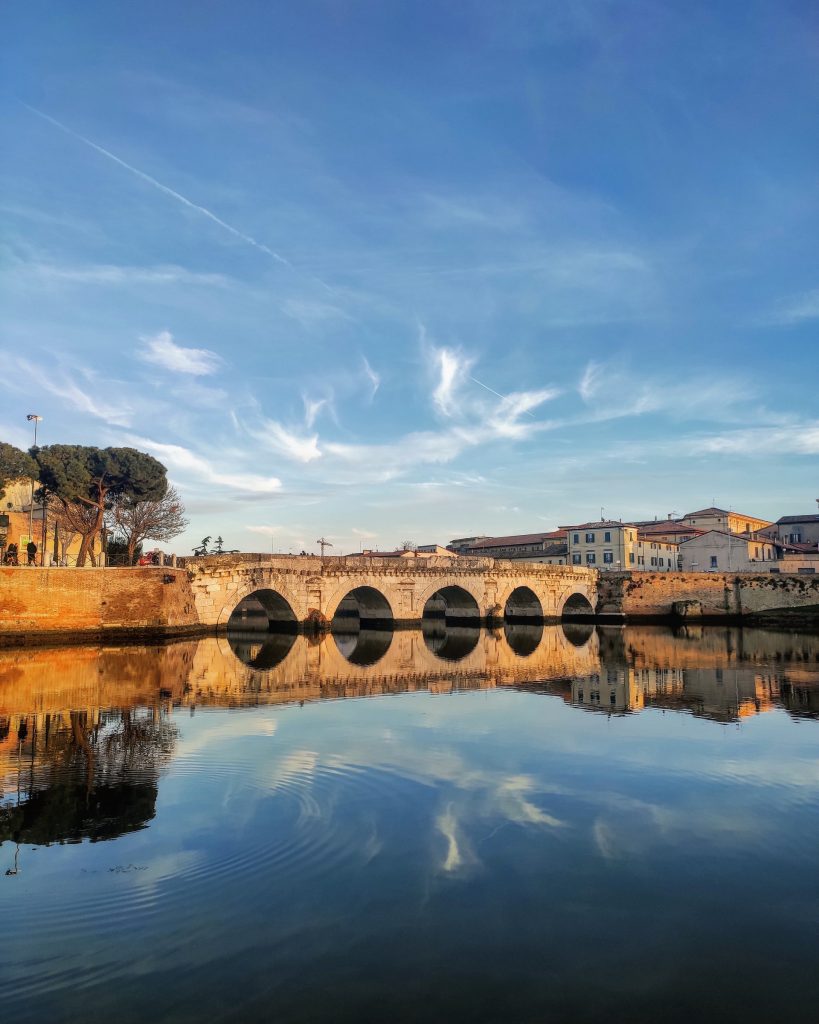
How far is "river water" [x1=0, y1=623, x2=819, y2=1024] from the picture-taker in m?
4.88

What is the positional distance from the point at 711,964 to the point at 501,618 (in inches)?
1838

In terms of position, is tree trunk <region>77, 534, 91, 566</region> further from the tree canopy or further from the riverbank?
the riverbank

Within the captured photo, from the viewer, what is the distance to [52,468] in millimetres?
37531

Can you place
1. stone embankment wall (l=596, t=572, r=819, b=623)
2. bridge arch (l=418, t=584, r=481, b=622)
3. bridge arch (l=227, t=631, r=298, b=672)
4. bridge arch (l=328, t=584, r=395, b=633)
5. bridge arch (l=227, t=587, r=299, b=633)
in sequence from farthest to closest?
stone embankment wall (l=596, t=572, r=819, b=623) → bridge arch (l=418, t=584, r=481, b=622) → bridge arch (l=328, t=584, r=395, b=633) → bridge arch (l=227, t=587, r=299, b=633) → bridge arch (l=227, t=631, r=298, b=672)

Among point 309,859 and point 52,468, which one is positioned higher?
point 52,468

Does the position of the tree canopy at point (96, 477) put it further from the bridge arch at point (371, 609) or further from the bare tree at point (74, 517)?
the bridge arch at point (371, 609)

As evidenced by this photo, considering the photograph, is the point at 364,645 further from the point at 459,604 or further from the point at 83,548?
the point at 459,604

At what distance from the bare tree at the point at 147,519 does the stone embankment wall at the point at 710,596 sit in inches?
1324

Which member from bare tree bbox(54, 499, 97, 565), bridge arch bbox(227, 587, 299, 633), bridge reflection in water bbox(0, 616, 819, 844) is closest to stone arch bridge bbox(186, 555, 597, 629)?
bridge arch bbox(227, 587, 299, 633)

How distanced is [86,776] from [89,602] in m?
22.6

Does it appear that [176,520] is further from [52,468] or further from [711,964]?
[711,964]

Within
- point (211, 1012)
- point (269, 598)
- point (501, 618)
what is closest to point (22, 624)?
point (269, 598)

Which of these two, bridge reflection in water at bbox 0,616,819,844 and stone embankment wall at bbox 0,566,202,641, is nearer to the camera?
bridge reflection in water at bbox 0,616,819,844

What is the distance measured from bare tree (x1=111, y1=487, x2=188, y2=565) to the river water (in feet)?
94.8
